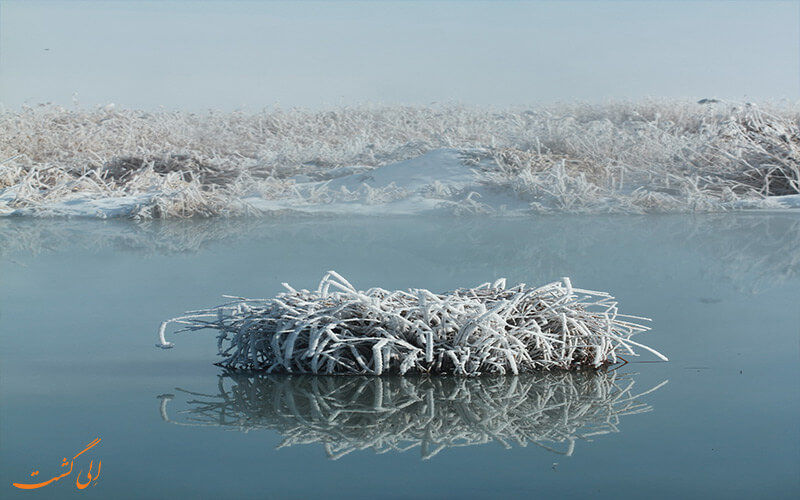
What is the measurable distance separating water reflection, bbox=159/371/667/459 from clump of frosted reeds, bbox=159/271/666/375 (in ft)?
0.15

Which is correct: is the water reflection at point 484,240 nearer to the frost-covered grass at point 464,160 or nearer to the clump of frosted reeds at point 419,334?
the frost-covered grass at point 464,160

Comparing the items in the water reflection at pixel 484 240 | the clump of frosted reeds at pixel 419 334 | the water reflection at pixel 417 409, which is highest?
the clump of frosted reeds at pixel 419 334

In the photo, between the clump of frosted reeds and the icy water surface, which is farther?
the clump of frosted reeds

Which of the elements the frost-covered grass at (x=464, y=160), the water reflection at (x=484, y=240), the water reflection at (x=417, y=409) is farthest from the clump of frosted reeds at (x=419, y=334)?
the frost-covered grass at (x=464, y=160)

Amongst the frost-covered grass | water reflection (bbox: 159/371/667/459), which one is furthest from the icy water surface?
the frost-covered grass

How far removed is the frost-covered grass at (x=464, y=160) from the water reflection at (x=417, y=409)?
3985 mm

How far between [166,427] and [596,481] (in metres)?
0.93

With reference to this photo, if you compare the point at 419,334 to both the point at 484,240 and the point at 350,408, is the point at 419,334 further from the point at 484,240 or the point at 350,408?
the point at 484,240

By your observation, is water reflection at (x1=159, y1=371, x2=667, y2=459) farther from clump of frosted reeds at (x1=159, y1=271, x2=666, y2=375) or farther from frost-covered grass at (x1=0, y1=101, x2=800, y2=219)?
frost-covered grass at (x1=0, y1=101, x2=800, y2=219)

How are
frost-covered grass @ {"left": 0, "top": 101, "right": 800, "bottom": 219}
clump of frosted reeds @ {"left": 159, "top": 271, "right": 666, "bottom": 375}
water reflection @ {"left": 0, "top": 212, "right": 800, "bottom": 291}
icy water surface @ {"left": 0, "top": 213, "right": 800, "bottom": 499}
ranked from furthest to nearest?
frost-covered grass @ {"left": 0, "top": 101, "right": 800, "bottom": 219}, water reflection @ {"left": 0, "top": 212, "right": 800, "bottom": 291}, clump of frosted reeds @ {"left": 159, "top": 271, "right": 666, "bottom": 375}, icy water surface @ {"left": 0, "top": 213, "right": 800, "bottom": 499}

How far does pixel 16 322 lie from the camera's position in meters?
3.18

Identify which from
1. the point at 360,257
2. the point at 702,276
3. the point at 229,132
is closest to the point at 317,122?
the point at 229,132

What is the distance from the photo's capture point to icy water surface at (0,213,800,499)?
1691 millimetres

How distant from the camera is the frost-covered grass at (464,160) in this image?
6496 millimetres
